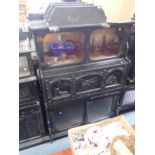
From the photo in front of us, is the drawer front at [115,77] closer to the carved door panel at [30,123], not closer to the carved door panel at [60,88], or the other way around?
the carved door panel at [60,88]

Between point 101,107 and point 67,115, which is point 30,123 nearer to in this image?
point 67,115

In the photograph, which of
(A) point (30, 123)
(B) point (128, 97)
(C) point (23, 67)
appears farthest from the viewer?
(B) point (128, 97)

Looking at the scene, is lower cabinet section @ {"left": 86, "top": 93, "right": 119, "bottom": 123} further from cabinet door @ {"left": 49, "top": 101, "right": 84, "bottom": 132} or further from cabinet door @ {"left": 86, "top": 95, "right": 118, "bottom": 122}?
cabinet door @ {"left": 49, "top": 101, "right": 84, "bottom": 132}

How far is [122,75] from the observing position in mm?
1824

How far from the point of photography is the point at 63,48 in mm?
1592

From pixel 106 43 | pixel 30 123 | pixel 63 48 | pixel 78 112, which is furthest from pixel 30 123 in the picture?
pixel 106 43

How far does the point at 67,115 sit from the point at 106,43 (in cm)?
89

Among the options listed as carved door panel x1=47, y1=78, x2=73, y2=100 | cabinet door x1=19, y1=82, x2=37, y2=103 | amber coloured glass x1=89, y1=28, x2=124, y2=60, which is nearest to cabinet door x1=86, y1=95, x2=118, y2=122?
carved door panel x1=47, y1=78, x2=73, y2=100

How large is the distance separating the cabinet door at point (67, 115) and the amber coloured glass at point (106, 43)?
0.56 meters
